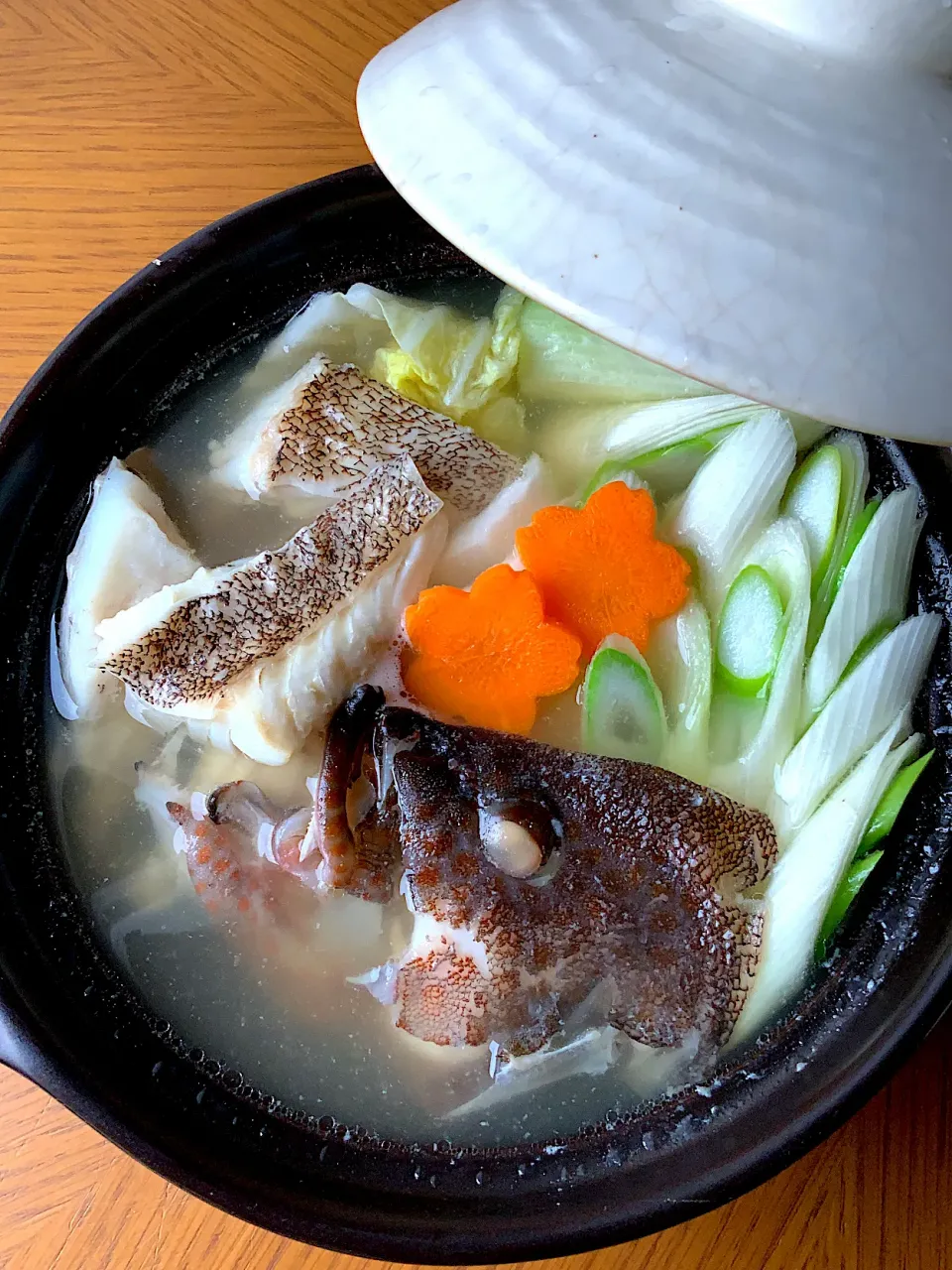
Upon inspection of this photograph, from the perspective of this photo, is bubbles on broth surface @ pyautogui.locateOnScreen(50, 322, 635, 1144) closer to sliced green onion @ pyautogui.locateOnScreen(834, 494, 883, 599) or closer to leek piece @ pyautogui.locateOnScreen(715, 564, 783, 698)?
leek piece @ pyautogui.locateOnScreen(715, 564, 783, 698)

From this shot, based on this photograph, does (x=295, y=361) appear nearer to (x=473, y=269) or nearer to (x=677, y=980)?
(x=473, y=269)

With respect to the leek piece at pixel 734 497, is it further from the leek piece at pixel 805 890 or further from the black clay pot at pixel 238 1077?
the leek piece at pixel 805 890

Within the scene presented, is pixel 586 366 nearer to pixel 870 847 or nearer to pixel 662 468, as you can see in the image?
pixel 662 468

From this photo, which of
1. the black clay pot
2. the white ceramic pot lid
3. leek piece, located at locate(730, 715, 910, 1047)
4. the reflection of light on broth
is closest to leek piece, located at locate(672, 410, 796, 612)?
the reflection of light on broth

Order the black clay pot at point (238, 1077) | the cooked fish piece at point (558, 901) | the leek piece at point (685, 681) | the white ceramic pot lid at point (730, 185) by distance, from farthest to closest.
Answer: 1. the leek piece at point (685, 681)
2. the cooked fish piece at point (558, 901)
3. the black clay pot at point (238, 1077)
4. the white ceramic pot lid at point (730, 185)

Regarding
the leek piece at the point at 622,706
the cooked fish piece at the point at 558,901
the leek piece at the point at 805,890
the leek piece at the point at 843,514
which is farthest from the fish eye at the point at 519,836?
the leek piece at the point at 843,514

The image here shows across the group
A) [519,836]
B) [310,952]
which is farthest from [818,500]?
[310,952]
